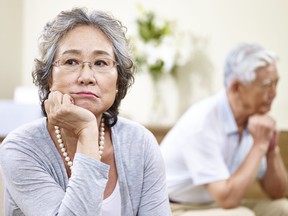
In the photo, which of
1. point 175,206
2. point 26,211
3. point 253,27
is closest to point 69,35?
point 26,211

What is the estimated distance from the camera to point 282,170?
2.57 meters

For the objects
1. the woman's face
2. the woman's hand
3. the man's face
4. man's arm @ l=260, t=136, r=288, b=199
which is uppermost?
the woman's face

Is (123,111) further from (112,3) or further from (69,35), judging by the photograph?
(69,35)

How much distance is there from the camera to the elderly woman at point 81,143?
1353 mm

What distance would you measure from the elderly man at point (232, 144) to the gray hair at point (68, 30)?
2.93 ft

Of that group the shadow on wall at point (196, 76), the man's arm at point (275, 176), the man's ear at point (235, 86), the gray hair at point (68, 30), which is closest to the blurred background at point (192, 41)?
the shadow on wall at point (196, 76)

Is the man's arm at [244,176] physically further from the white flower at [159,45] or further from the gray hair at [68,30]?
the white flower at [159,45]

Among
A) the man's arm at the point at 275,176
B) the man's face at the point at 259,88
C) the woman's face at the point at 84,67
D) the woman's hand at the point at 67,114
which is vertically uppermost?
the woman's face at the point at 84,67

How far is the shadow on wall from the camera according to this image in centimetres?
382

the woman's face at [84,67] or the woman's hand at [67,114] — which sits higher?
the woman's face at [84,67]

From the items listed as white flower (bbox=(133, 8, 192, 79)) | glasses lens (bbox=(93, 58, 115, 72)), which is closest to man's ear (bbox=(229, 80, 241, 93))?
glasses lens (bbox=(93, 58, 115, 72))

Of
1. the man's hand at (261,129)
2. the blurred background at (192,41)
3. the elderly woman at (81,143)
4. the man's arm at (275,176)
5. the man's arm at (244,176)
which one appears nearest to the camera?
the elderly woman at (81,143)

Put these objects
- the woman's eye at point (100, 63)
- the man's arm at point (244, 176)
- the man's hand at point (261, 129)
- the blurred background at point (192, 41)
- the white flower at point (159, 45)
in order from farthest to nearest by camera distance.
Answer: the white flower at point (159, 45), the blurred background at point (192, 41), the man's hand at point (261, 129), the man's arm at point (244, 176), the woman's eye at point (100, 63)

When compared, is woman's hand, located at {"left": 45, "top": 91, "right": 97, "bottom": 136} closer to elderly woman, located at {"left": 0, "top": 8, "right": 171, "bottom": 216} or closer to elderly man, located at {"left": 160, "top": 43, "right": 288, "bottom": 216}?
elderly woman, located at {"left": 0, "top": 8, "right": 171, "bottom": 216}
